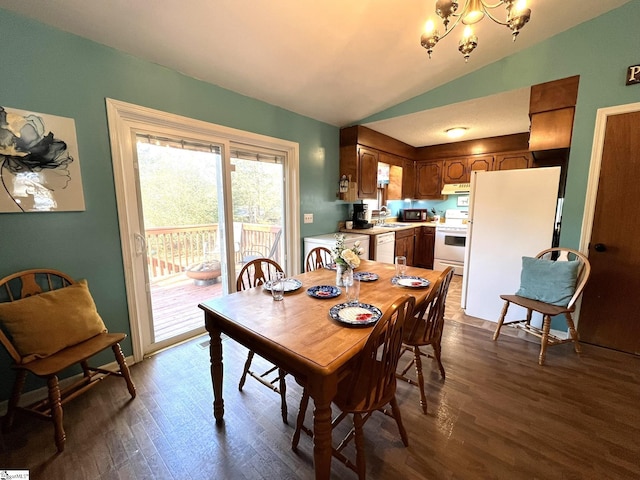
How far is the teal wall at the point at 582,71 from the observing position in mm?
2135

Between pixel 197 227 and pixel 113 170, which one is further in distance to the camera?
pixel 197 227

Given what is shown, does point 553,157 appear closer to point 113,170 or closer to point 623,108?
point 623,108

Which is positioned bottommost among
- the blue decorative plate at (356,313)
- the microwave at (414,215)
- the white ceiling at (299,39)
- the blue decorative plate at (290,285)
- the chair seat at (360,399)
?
the chair seat at (360,399)

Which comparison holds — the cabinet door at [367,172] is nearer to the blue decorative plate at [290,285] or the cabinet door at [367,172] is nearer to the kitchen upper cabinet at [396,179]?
the kitchen upper cabinet at [396,179]

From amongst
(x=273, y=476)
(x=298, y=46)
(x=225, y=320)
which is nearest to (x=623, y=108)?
(x=298, y=46)

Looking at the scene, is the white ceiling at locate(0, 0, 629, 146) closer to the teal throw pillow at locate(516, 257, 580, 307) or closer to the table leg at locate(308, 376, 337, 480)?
the teal throw pillow at locate(516, 257, 580, 307)

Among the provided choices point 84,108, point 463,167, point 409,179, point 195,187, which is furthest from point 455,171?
point 84,108

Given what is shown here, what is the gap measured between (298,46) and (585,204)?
9.36 ft

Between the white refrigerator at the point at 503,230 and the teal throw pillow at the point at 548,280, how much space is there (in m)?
0.22

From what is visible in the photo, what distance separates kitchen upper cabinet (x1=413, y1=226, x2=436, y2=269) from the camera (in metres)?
4.94

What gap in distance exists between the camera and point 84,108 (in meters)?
1.80

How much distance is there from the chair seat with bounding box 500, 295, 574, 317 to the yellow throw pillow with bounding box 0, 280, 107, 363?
10.8 feet

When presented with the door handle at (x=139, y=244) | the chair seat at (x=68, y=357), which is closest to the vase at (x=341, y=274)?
the chair seat at (x=68, y=357)

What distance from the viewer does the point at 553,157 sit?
124 inches
